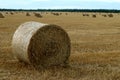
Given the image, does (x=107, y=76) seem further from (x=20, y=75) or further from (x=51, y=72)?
(x=20, y=75)

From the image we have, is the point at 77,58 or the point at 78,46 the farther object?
the point at 78,46

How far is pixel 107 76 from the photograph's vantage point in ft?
34.4

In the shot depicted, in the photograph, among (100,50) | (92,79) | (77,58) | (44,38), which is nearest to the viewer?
(92,79)

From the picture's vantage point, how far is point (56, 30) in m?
12.1

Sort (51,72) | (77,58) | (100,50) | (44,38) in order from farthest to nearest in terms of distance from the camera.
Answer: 1. (100,50)
2. (77,58)
3. (44,38)
4. (51,72)

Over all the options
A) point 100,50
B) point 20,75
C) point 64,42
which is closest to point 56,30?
point 64,42

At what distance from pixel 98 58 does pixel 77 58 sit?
2.50 ft

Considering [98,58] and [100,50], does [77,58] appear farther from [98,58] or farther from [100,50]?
[100,50]

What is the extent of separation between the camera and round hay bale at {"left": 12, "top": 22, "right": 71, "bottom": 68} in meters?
11.5

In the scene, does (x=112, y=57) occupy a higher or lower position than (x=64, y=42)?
lower

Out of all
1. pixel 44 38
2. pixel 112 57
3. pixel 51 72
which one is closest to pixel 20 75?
pixel 51 72

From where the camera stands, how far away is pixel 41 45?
1175 cm

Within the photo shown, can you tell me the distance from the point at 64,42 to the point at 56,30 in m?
0.47

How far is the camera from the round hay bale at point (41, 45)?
11.5 m
